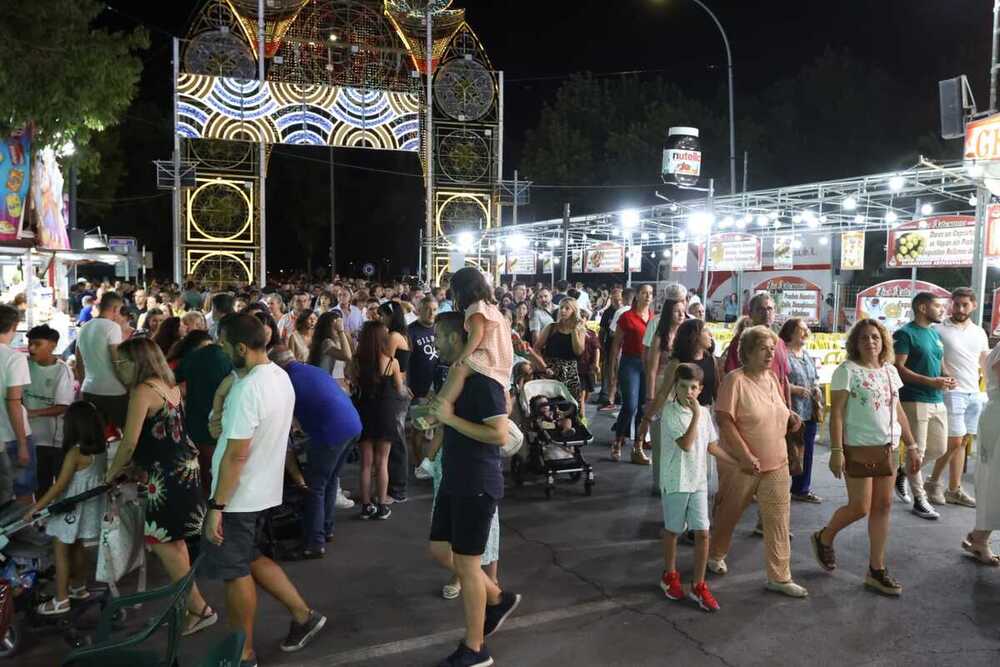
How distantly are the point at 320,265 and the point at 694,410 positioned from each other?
183 feet

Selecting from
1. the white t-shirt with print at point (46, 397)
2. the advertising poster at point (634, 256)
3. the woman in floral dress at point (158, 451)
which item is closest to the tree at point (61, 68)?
the white t-shirt with print at point (46, 397)

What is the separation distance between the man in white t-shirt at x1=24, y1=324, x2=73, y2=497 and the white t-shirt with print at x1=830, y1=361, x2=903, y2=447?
5415 millimetres

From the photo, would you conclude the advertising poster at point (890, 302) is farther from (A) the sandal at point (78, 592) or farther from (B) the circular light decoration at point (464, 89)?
(B) the circular light decoration at point (464, 89)

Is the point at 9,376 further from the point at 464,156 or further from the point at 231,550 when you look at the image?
the point at 464,156

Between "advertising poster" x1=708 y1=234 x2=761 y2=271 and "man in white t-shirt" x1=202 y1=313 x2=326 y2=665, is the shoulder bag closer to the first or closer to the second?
"man in white t-shirt" x1=202 y1=313 x2=326 y2=665

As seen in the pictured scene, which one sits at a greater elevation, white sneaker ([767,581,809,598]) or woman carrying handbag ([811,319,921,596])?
woman carrying handbag ([811,319,921,596])

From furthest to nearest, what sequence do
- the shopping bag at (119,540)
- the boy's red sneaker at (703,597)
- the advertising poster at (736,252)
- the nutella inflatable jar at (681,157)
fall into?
the nutella inflatable jar at (681,157) < the advertising poster at (736,252) < the boy's red sneaker at (703,597) < the shopping bag at (119,540)

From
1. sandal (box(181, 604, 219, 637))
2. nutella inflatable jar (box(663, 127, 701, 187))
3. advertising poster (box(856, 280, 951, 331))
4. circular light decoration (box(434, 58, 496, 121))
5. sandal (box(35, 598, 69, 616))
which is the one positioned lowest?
sandal (box(181, 604, 219, 637))

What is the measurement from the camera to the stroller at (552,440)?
758 cm

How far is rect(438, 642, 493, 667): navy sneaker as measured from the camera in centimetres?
406

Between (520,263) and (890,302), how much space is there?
49.9 feet

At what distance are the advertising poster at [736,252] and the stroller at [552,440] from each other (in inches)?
329

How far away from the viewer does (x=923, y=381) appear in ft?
22.1

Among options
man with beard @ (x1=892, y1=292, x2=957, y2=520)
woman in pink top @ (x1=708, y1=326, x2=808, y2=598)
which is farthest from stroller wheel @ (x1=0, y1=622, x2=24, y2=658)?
man with beard @ (x1=892, y1=292, x2=957, y2=520)
